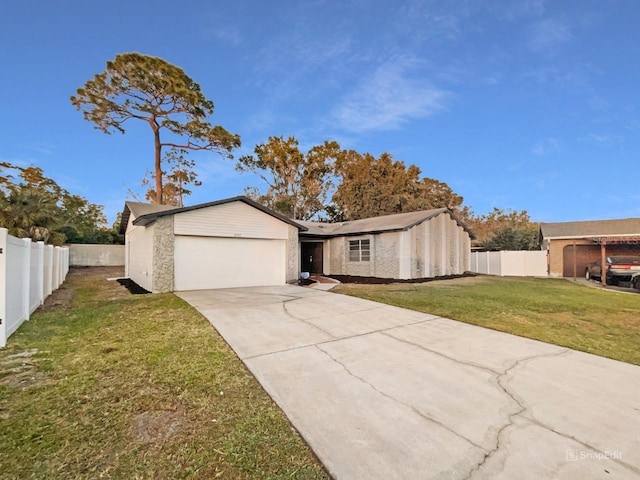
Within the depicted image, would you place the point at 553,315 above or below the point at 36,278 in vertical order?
below

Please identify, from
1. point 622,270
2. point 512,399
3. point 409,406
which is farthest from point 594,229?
point 409,406

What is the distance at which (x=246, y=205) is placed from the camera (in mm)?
12469

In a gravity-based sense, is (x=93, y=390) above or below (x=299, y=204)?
below

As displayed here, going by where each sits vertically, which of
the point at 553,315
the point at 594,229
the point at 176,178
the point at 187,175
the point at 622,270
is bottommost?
the point at 553,315

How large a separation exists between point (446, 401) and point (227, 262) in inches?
410

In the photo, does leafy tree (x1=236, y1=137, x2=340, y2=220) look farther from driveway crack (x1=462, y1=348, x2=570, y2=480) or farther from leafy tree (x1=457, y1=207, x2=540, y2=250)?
driveway crack (x1=462, y1=348, x2=570, y2=480)

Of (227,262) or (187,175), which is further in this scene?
(187,175)

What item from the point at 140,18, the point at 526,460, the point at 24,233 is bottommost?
the point at 526,460

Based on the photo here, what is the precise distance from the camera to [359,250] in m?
17.0

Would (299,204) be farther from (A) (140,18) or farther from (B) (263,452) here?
(B) (263,452)

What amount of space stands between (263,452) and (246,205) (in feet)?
35.9

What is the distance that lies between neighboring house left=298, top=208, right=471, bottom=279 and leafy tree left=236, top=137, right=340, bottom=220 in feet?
42.6

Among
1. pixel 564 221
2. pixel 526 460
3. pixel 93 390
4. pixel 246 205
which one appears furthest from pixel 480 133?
pixel 93 390

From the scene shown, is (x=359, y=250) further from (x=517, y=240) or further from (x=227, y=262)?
(x=517, y=240)
